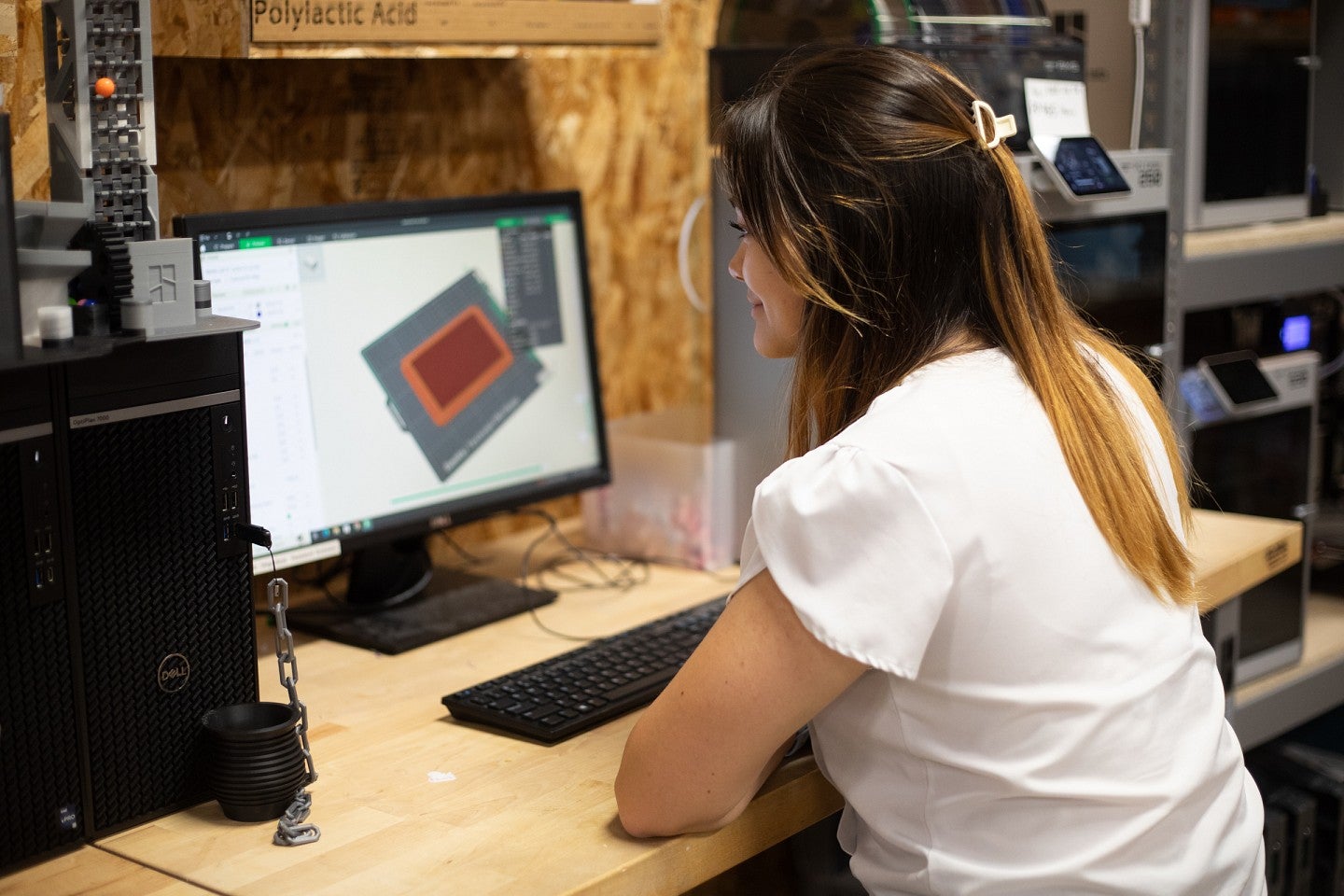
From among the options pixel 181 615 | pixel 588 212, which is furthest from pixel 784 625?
pixel 588 212

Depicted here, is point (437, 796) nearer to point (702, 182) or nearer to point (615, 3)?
point (615, 3)

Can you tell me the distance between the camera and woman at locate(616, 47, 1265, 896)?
38.8 inches

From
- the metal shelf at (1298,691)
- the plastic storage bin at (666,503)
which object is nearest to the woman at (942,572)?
the plastic storage bin at (666,503)

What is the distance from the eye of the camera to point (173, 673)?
43.7 inches

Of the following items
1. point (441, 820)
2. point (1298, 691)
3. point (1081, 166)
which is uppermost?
point (1081, 166)

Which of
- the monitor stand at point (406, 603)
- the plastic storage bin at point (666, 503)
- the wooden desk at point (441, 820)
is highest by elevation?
the plastic storage bin at point (666, 503)

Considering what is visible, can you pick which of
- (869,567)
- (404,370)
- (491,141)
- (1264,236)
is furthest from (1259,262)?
(869,567)

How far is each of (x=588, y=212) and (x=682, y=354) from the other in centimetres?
30

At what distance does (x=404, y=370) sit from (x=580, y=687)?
1.50ft

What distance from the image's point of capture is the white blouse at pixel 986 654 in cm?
97

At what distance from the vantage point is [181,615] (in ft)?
3.65

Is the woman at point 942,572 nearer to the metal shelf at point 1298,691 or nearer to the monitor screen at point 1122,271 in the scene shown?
the monitor screen at point 1122,271

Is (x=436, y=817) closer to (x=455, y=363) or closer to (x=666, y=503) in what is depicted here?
(x=455, y=363)

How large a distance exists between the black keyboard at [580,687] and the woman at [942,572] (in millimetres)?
202
